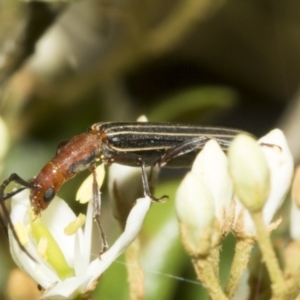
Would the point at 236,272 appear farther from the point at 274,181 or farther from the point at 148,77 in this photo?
the point at 148,77

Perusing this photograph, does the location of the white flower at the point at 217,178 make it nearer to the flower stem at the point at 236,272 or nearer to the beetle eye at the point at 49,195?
the flower stem at the point at 236,272

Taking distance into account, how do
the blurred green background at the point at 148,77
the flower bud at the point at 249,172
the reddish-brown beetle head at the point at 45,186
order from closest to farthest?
the flower bud at the point at 249,172 → the reddish-brown beetle head at the point at 45,186 → the blurred green background at the point at 148,77

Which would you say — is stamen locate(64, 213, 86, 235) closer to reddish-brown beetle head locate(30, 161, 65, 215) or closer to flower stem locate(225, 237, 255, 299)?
reddish-brown beetle head locate(30, 161, 65, 215)

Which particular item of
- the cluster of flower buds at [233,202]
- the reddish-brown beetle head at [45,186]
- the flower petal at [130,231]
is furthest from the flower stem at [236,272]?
the reddish-brown beetle head at [45,186]

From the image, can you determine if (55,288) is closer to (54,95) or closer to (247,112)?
(54,95)

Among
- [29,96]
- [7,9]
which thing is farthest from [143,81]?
[7,9]

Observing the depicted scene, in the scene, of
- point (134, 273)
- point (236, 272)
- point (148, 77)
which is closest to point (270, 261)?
point (236, 272)

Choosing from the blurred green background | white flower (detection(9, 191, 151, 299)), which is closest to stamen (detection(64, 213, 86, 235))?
white flower (detection(9, 191, 151, 299))
